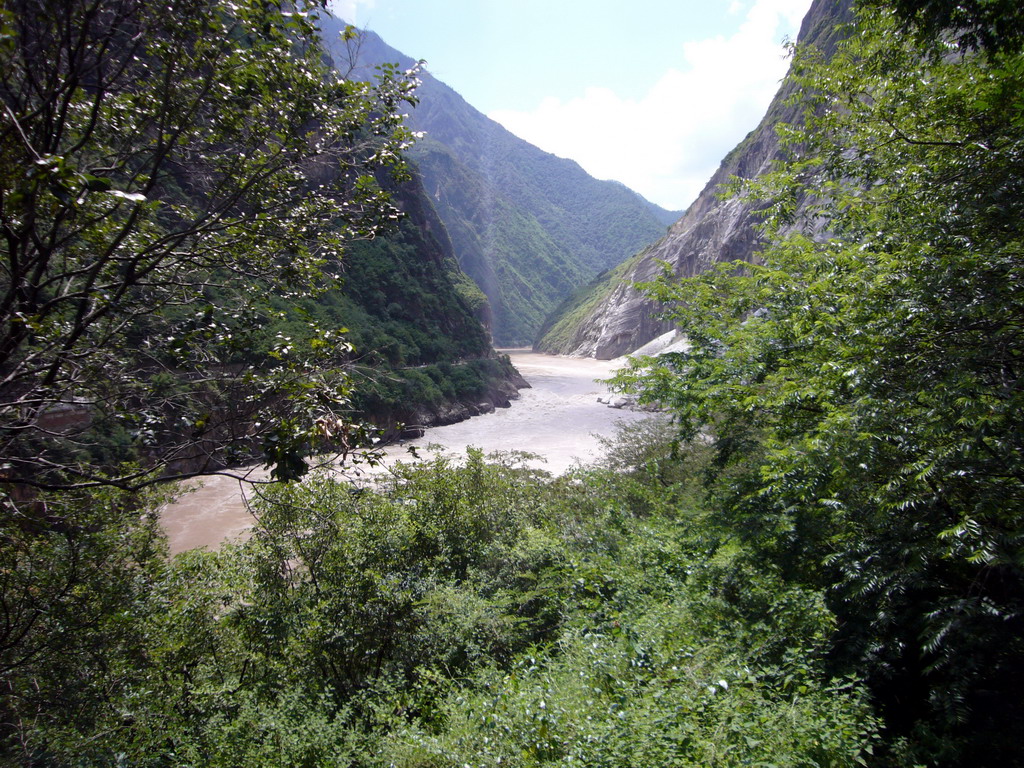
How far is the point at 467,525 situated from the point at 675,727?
7361 millimetres

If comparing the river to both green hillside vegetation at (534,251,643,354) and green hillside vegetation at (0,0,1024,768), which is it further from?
green hillside vegetation at (534,251,643,354)

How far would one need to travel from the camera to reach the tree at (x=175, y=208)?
3.18m

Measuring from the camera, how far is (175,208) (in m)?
4.44

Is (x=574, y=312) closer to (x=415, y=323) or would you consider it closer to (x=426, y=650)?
(x=415, y=323)

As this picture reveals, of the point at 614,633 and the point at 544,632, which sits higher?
the point at 614,633

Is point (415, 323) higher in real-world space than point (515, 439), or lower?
higher

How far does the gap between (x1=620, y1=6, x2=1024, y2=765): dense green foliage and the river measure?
4.60 m

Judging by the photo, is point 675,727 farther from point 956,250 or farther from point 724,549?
point 956,250

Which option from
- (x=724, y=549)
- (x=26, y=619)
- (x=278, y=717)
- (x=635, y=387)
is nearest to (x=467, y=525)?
(x=635, y=387)

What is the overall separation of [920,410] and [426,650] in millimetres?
6439

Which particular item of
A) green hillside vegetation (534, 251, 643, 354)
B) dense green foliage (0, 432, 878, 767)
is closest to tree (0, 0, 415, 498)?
dense green foliage (0, 432, 878, 767)

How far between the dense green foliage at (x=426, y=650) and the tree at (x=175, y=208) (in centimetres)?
127

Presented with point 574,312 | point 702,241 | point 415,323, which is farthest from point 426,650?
point 574,312

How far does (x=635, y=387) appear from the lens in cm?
930
